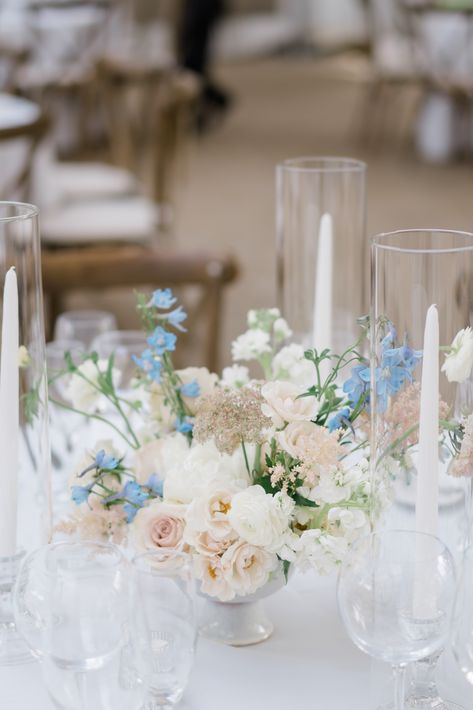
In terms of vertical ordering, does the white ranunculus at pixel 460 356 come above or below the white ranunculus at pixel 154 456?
above

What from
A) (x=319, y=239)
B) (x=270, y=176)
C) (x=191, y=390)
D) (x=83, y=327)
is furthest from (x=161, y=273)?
(x=270, y=176)

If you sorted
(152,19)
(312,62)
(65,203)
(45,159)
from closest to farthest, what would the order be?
(65,203) < (45,159) < (152,19) < (312,62)

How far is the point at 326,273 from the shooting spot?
1264mm

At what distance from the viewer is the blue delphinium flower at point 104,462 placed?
3.27 feet

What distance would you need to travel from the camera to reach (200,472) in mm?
951

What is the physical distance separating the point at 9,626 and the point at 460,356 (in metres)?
0.42

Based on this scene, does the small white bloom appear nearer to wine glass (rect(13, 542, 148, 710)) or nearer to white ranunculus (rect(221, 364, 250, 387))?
white ranunculus (rect(221, 364, 250, 387))

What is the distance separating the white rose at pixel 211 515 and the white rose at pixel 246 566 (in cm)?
1

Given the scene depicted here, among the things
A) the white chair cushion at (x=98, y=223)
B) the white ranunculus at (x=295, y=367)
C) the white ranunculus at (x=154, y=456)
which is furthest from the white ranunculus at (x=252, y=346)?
the white chair cushion at (x=98, y=223)

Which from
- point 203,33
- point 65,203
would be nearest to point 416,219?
point 65,203

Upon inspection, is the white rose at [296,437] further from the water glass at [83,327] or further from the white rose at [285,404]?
the water glass at [83,327]

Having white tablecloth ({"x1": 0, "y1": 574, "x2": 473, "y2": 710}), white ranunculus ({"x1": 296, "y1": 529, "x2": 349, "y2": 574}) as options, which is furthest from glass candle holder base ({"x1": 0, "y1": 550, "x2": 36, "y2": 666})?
white ranunculus ({"x1": 296, "y1": 529, "x2": 349, "y2": 574})

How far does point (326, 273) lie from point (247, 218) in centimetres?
475

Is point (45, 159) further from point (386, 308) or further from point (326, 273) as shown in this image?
point (386, 308)
